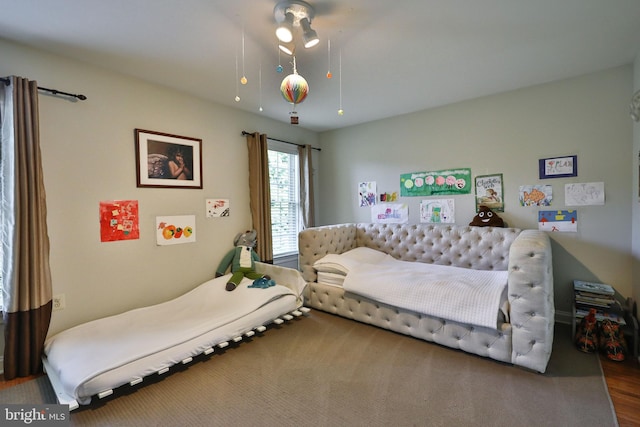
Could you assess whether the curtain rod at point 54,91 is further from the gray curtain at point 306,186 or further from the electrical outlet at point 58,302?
the gray curtain at point 306,186

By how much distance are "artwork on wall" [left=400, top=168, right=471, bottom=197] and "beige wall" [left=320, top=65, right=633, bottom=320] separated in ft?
0.23

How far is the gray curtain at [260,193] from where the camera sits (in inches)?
132

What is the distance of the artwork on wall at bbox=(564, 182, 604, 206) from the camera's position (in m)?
2.50

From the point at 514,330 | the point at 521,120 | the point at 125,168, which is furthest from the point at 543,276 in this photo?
the point at 125,168

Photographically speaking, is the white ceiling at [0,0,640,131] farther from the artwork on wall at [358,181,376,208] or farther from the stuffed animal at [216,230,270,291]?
the stuffed animal at [216,230,270,291]

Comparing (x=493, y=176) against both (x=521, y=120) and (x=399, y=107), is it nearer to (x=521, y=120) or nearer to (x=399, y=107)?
(x=521, y=120)

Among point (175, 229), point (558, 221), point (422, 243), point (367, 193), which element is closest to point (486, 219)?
point (558, 221)

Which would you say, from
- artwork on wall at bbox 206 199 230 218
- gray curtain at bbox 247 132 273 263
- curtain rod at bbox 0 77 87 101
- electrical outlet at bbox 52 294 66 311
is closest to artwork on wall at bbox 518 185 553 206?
gray curtain at bbox 247 132 273 263

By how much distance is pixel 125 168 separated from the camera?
8.05ft

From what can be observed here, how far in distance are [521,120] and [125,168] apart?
389cm

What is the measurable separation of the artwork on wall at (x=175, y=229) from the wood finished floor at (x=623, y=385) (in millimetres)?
1274

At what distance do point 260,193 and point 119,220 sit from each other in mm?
1456

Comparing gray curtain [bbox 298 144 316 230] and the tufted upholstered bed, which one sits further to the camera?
gray curtain [bbox 298 144 316 230]

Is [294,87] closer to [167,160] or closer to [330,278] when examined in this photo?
[167,160]
